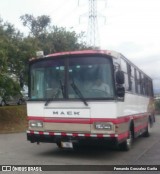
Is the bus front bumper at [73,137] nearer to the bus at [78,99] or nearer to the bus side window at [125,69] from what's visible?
the bus at [78,99]

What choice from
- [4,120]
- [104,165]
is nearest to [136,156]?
[104,165]

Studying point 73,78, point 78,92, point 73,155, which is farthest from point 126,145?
point 73,78

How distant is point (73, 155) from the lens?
470 inches

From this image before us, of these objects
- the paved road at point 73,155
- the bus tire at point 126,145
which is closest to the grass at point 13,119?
the paved road at point 73,155

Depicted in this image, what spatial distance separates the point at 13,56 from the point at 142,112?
1103cm

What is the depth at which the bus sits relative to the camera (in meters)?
10.7

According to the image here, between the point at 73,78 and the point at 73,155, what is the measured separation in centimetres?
252

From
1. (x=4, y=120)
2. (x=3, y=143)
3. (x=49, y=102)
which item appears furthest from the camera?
(x=4, y=120)

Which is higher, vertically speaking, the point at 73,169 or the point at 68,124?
the point at 68,124

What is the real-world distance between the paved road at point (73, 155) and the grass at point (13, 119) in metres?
6.79

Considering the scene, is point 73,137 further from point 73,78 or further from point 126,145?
point 126,145

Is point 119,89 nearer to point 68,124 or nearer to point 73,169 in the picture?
point 68,124

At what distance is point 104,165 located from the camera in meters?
10.4

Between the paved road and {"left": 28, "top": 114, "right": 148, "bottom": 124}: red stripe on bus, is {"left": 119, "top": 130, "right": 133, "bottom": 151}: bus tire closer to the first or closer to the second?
the paved road
